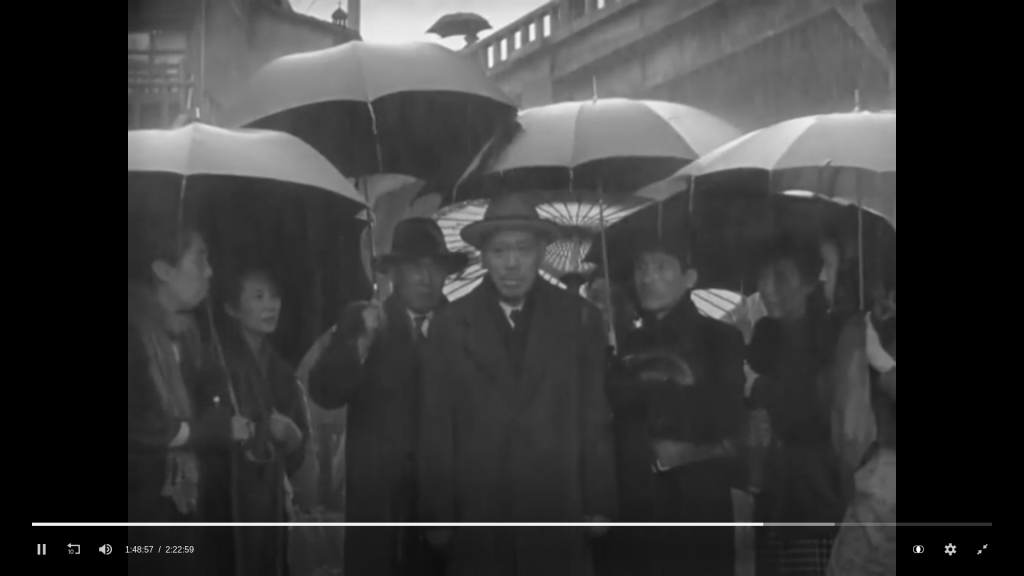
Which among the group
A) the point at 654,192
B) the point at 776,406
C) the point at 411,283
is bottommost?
the point at 776,406

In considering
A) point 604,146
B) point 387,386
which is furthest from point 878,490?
point 387,386

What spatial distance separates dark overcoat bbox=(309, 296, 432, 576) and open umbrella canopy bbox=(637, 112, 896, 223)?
1.07 m

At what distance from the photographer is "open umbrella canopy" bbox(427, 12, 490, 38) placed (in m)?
4.82

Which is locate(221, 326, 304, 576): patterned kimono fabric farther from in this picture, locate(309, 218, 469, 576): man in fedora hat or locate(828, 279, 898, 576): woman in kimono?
locate(828, 279, 898, 576): woman in kimono

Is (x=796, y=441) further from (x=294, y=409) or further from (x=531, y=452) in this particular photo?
(x=294, y=409)

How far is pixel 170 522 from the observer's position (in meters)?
4.74

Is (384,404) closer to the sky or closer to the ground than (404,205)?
closer to the ground

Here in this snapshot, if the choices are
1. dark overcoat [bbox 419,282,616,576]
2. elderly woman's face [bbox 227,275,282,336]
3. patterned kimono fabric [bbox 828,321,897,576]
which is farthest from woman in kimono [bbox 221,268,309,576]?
patterned kimono fabric [bbox 828,321,897,576]

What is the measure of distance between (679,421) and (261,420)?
4.84 feet

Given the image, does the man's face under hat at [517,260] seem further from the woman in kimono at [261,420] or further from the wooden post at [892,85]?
the wooden post at [892,85]

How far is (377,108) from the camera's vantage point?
473cm

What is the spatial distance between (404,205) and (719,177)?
1.12m
